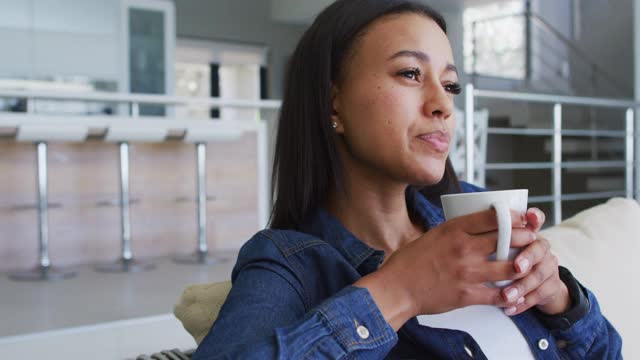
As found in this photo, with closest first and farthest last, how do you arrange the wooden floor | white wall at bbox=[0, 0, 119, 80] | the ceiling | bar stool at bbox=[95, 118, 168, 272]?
bar stool at bbox=[95, 118, 168, 272] → the wooden floor → white wall at bbox=[0, 0, 119, 80] → the ceiling

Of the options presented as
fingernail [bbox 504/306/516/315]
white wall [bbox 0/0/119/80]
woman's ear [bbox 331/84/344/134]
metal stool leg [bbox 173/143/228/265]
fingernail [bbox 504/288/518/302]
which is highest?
white wall [bbox 0/0/119/80]

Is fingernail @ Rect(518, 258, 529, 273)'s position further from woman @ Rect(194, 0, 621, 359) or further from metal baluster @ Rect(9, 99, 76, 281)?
metal baluster @ Rect(9, 99, 76, 281)

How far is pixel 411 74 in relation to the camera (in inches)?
34.2

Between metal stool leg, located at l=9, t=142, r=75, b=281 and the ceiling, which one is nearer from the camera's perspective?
metal stool leg, located at l=9, t=142, r=75, b=281

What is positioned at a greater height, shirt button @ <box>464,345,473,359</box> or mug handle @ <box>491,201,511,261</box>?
mug handle @ <box>491,201,511,261</box>

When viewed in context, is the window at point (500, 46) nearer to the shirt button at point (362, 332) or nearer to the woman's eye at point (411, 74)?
the woman's eye at point (411, 74)

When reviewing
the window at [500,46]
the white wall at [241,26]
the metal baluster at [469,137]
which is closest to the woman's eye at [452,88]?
the metal baluster at [469,137]

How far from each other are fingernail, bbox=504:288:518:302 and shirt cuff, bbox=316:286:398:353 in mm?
122

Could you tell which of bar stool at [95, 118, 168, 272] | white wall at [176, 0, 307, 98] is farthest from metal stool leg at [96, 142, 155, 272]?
white wall at [176, 0, 307, 98]

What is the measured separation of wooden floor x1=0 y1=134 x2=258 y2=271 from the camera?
4125 millimetres

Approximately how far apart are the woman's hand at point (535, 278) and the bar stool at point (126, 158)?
3.48 m

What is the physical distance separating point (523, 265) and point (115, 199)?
13.3 ft

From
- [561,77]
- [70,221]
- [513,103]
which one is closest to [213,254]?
[70,221]

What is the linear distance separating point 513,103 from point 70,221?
575cm
